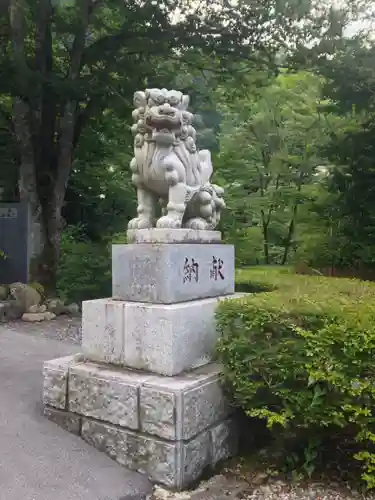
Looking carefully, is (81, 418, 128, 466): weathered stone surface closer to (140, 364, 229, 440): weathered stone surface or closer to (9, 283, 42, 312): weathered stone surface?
(140, 364, 229, 440): weathered stone surface

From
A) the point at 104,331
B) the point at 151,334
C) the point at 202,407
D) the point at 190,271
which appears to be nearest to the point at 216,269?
the point at 190,271

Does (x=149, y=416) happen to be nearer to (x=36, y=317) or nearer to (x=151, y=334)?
(x=151, y=334)

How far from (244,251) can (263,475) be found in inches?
347

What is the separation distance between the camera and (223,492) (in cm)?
308

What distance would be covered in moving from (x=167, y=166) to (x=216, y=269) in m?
0.97

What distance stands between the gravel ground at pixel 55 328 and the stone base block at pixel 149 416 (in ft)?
9.56

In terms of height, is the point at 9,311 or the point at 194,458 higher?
the point at 9,311

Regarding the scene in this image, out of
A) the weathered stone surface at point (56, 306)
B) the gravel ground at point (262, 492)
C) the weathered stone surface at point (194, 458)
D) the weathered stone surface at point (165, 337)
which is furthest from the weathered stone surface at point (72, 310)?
the gravel ground at point (262, 492)

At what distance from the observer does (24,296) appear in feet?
26.6

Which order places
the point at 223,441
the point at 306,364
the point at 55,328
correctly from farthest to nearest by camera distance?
the point at 55,328
the point at 223,441
the point at 306,364

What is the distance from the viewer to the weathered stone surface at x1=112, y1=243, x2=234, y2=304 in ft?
11.3

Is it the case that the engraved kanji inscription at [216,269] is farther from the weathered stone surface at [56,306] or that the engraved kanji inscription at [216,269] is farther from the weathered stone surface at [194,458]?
the weathered stone surface at [56,306]

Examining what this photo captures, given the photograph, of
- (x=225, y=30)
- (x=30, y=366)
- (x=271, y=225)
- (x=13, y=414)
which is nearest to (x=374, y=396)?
(x=13, y=414)

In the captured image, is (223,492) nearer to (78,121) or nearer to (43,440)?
(43,440)
